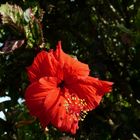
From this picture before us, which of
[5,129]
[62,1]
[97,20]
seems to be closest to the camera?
[5,129]

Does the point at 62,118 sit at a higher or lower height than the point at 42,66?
lower

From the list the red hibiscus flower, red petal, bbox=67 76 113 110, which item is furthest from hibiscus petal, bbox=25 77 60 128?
red petal, bbox=67 76 113 110

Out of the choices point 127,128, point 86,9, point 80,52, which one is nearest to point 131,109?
point 127,128

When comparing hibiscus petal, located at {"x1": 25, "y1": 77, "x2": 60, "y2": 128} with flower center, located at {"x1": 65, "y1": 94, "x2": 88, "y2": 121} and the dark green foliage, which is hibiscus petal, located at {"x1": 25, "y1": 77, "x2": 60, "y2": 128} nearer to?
flower center, located at {"x1": 65, "y1": 94, "x2": 88, "y2": 121}

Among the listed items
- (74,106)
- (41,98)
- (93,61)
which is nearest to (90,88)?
(74,106)

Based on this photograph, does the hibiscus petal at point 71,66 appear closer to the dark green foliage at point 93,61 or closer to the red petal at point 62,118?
the red petal at point 62,118

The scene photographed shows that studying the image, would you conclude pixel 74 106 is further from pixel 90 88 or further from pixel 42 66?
pixel 42 66

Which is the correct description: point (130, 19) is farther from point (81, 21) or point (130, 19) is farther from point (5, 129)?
point (5, 129)
